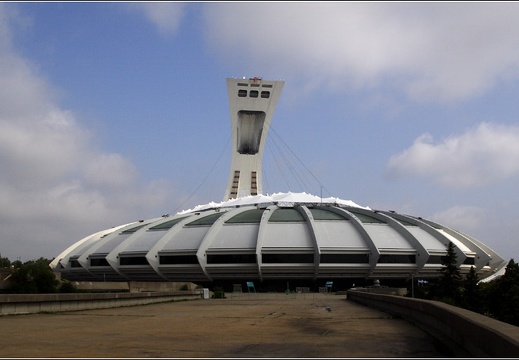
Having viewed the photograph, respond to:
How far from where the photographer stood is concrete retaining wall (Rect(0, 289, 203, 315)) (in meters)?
18.2

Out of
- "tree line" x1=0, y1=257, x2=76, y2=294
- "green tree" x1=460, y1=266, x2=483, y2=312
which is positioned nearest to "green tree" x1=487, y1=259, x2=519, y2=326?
"green tree" x1=460, y1=266, x2=483, y2=312

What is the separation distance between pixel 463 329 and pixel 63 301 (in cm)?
1592

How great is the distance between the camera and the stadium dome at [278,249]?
5847 centimetres

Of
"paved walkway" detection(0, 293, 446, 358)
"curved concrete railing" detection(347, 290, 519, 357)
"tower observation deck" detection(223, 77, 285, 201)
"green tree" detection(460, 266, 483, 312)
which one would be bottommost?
"green tree" detection(460, 266, 483, 312)

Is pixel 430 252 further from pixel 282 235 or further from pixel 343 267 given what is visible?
pixel 282 235

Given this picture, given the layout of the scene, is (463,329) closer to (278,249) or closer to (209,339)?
(209,339)

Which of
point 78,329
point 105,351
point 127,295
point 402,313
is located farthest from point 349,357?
point 127,295

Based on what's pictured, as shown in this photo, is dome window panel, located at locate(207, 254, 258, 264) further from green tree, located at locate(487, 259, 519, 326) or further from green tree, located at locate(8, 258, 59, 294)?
green tree, located at locate(487, 259, 519, 326)

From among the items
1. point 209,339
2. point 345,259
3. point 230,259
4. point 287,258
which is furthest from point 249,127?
point 209,339

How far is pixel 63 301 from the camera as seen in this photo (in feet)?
69.1

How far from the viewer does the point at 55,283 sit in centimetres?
3731

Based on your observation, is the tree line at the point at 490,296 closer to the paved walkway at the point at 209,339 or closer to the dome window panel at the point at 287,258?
the paved walkway at the point at 209,339

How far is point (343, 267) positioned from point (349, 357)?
165 feet

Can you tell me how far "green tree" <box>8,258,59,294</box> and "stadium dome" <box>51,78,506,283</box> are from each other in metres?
21.4
